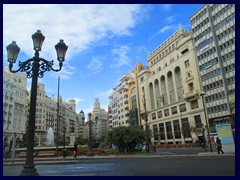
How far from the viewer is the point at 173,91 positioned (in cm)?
6556

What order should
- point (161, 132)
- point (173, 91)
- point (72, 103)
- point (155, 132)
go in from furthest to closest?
point (72, 103) < point (155, 132) < point (161, 132) < point (173, 91)

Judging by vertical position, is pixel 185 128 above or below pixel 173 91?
below

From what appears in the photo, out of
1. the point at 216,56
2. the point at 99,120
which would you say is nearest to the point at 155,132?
the point at 216,56

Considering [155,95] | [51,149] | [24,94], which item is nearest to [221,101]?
[155,95]

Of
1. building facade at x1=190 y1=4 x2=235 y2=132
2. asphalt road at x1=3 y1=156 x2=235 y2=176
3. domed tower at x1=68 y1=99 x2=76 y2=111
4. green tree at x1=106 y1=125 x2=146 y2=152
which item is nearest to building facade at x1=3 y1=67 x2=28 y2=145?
green tree at x1=106 y1=125 x2=146 y2=152

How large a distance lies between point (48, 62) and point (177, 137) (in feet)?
190

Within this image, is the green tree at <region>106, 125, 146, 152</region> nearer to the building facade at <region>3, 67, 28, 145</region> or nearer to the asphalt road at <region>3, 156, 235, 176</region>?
the asphalt road at <region>3, 156, 235, 176</region>

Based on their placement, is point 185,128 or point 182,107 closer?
point 185,128

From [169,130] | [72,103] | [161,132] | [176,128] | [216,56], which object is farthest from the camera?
[72,103]

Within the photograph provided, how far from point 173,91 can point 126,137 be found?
43.8m

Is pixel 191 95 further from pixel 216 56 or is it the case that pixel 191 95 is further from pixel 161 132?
pixel 161 132

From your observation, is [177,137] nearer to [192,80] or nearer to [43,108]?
[192,80]

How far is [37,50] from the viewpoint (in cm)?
847

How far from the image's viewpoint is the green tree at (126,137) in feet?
82.3
